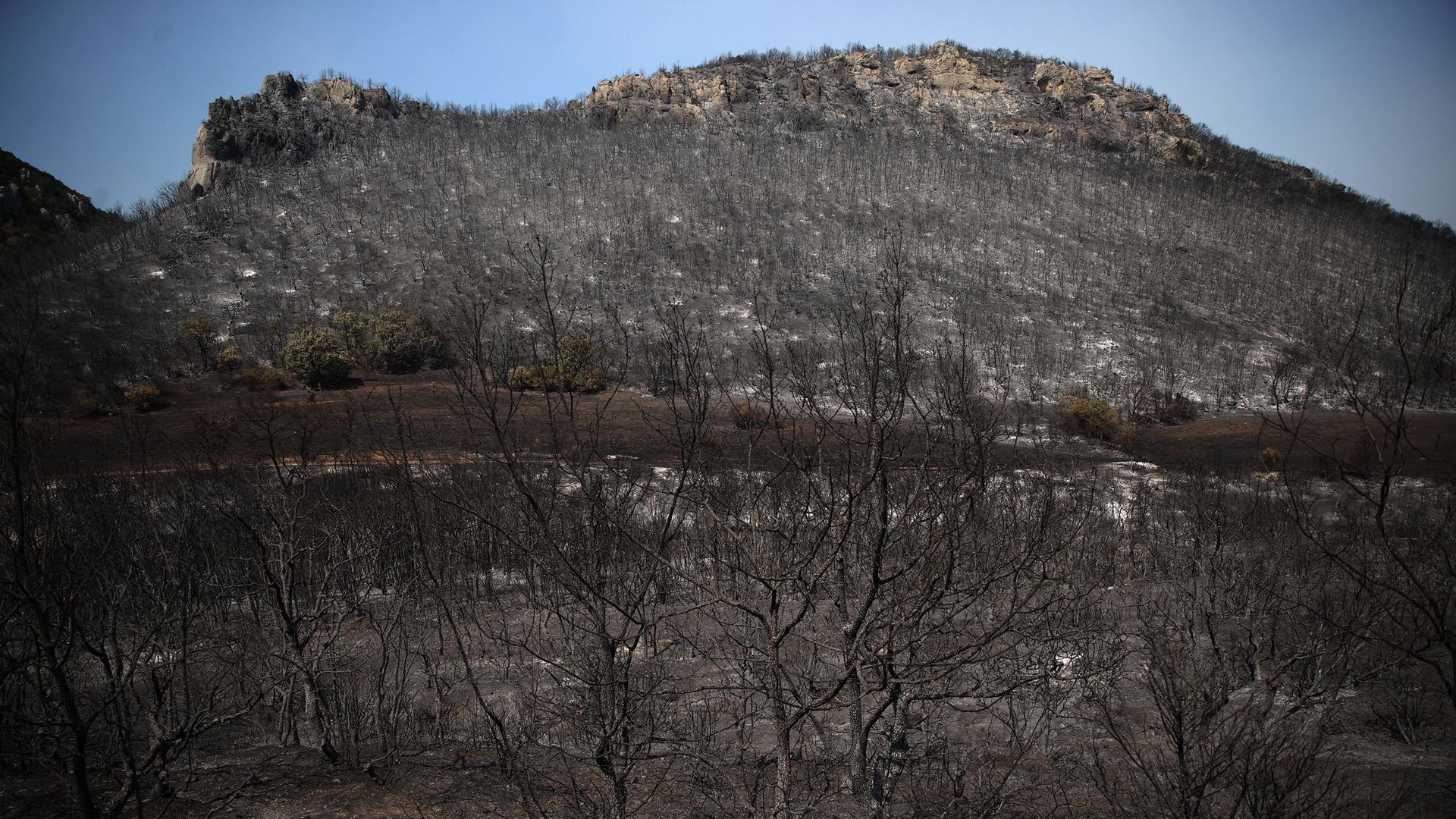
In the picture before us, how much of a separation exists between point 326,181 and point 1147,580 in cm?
6176

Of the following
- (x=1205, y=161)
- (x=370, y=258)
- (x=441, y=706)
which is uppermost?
(x=1205, y=161)

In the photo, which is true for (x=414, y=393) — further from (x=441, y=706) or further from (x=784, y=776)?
(x=784, y=776)

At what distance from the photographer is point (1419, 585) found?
2.84 metres

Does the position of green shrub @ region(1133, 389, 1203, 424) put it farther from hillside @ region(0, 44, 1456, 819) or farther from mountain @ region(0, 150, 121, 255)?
mountain @ region(0, 150, 121, 255)

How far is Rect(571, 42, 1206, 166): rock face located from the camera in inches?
2884

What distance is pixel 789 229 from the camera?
2087 inches

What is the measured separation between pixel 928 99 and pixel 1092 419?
5861 cm

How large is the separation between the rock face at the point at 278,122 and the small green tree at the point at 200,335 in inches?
1021

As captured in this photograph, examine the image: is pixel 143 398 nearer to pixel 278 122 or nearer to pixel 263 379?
pixel 263 379

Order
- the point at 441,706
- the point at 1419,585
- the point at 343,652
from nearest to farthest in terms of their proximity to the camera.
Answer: the point at 1419,585, the point at 441,706, the point at 343,652

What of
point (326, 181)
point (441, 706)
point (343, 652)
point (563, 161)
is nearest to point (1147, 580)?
point (441, 706)

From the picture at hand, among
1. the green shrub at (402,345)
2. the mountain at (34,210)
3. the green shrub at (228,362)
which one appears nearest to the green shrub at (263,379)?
the green shrub at (228,362)

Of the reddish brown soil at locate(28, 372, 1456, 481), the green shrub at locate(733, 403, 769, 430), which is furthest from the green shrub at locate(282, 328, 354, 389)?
the green shrub at locate(733, 403, 769, 430)

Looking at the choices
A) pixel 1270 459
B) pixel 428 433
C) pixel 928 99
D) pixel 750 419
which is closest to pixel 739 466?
pixel 750 419
